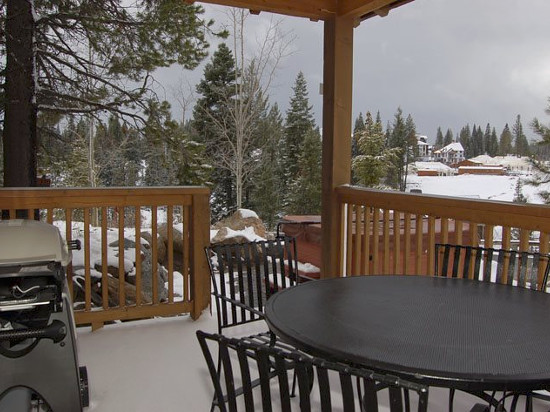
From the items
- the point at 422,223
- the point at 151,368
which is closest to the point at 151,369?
the point at 151,368

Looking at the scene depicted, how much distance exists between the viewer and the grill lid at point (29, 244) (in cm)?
184

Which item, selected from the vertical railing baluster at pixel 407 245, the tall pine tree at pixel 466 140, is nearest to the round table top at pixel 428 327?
the vertical railing baluster at pixel 407 245

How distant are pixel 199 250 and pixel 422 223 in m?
1.71

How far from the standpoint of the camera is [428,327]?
59.8 inches

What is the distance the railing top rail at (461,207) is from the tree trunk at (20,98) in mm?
4030

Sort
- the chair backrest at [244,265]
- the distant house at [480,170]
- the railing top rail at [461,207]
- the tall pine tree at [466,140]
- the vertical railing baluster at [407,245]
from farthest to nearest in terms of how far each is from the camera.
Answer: the tall pine tree at [466,140] < the distant house at [480,170] < the vertical railing baluster at [407,245] < the chair backrest at [244,265] < the railing top rail at [461,207]

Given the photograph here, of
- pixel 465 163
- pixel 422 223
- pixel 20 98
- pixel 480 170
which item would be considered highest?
pixel 20 98

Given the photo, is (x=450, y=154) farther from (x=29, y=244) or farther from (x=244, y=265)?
(x=29, y=244)

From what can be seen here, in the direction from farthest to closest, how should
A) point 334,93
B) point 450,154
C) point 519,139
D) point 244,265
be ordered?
point 519,139, point 450,154, point 334,93, point 244,265

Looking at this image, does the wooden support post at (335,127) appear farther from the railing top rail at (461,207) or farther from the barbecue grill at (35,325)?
the barbecue grill at (35,325)

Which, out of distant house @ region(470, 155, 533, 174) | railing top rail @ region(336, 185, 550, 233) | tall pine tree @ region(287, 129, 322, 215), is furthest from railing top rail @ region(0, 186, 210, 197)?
tall pine tree @ region(287, 129, 322, 215)

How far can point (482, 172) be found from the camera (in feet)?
24.3

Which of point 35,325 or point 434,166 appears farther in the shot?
point 434,166

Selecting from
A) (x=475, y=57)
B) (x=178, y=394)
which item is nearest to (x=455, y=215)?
(x=178, y=394)
